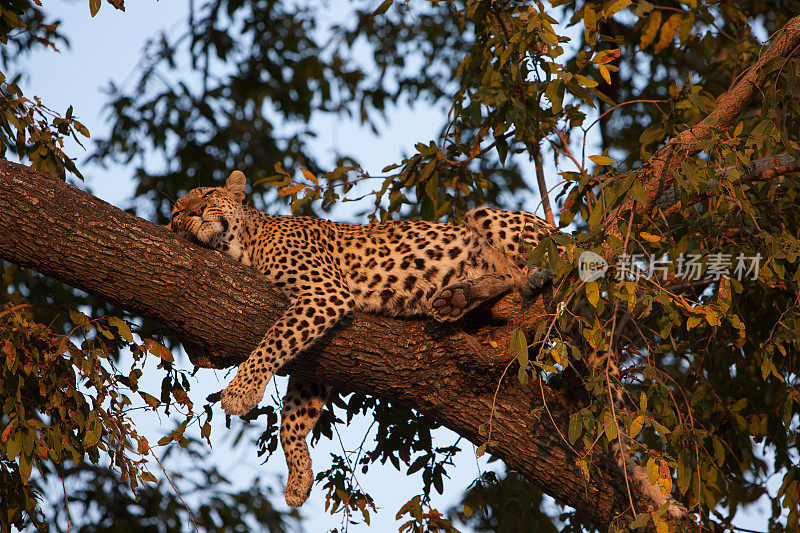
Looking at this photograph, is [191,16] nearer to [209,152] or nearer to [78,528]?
[209,152]

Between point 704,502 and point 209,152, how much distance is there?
7715mm

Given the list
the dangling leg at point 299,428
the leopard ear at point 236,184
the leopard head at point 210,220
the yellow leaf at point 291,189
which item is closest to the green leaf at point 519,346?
the dangling leg at point 299,428

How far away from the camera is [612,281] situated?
3.76 metres

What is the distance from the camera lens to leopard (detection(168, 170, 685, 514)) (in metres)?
5.65

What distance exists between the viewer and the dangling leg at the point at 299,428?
225 inches

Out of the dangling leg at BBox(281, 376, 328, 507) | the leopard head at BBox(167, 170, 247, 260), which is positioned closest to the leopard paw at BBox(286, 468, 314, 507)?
the dangling leg at BBox(281, 376, 328, 507)

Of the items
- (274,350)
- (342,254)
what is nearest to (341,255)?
(342,254)

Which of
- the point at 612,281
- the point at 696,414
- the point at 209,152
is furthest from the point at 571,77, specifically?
the point at 209,152

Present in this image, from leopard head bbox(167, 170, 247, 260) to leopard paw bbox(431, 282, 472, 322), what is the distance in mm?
1638

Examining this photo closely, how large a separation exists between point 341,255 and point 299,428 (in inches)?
46.6

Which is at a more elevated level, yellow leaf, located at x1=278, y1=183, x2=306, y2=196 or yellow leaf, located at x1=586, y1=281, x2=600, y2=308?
yellow leaf, located at x1=278, y1=183, x2=306, y2=196

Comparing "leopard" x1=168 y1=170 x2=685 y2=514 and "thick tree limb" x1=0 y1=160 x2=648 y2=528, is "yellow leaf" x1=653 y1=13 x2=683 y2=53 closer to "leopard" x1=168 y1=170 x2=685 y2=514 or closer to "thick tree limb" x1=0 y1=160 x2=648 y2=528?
"leopard" x1=168 y1=170 x2=685 y2=514

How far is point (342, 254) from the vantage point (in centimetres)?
611

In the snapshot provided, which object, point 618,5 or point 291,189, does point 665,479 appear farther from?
point 291,189
